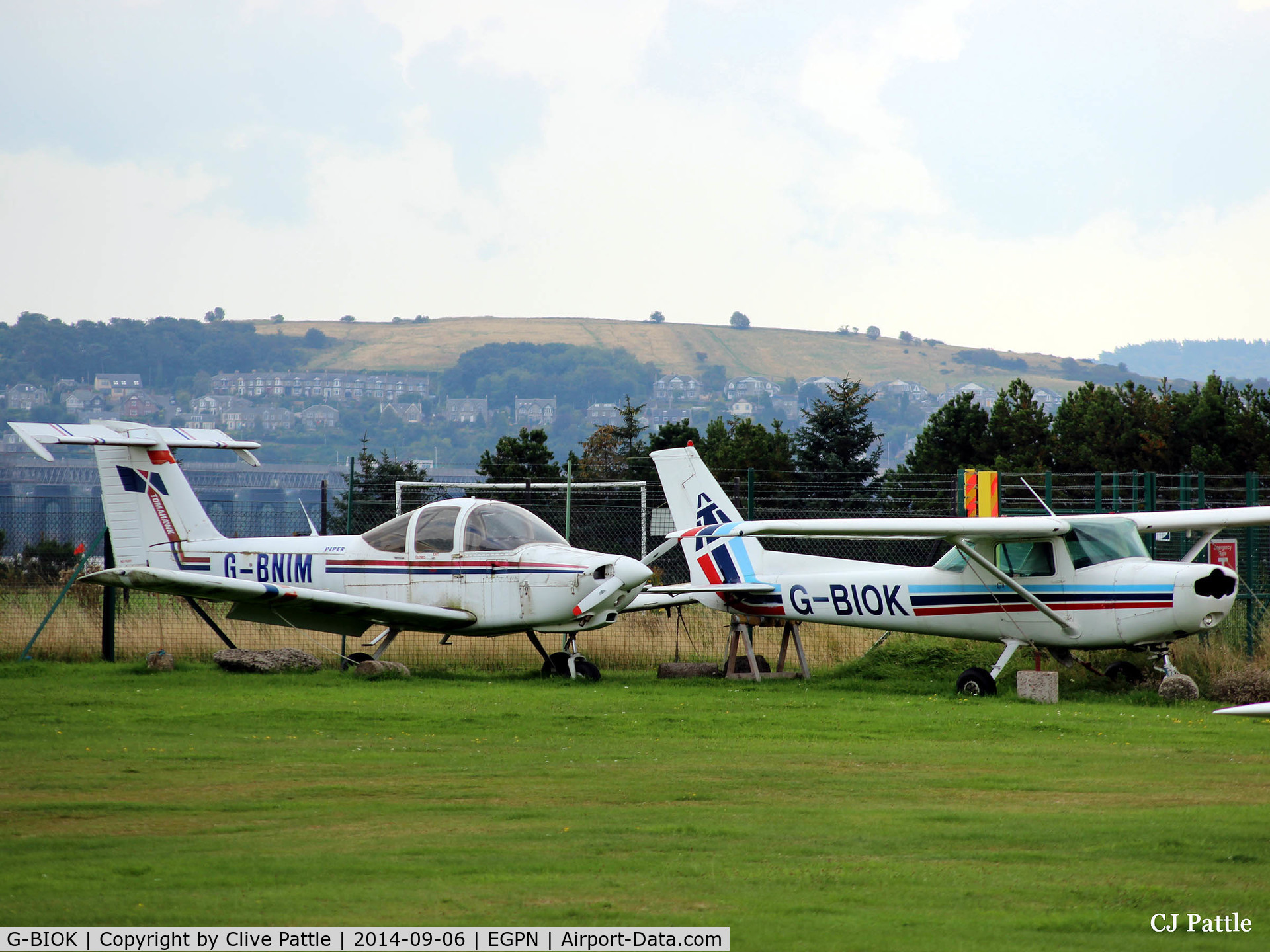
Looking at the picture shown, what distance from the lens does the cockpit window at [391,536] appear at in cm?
1420

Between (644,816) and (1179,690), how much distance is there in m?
7.25

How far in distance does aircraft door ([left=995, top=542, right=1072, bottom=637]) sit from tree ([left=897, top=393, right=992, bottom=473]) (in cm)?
2713

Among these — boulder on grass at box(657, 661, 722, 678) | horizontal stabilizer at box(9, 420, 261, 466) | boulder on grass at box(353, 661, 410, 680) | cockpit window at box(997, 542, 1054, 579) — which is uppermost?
horizontal stabilizer at box(9, 420, 261, 466)

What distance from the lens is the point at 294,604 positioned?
1331 centimetres

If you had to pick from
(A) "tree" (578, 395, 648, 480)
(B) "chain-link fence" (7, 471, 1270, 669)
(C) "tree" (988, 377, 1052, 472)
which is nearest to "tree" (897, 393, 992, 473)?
(C) "tree" (988, 377, 1052, 472)

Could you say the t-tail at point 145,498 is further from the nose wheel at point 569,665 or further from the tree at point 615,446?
the tree at point 615,446

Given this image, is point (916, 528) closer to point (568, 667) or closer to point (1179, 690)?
point (1179, 690)

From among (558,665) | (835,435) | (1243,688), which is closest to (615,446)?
(835,435)

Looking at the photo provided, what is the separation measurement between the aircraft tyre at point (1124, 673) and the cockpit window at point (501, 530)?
5754mm

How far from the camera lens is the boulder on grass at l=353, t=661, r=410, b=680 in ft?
43.4

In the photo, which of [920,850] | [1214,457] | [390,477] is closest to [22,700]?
[920,850]

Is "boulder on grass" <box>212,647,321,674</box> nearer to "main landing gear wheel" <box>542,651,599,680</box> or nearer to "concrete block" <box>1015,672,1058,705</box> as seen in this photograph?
"main landing gear wheel" <box>542,651,599,680</box>

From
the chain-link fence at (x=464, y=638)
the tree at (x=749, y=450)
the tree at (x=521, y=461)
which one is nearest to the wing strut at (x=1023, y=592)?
the chain-link fence at (x=464, y=638)

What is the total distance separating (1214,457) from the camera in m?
33.4
